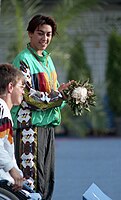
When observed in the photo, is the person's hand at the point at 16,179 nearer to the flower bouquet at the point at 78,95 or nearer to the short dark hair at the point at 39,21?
the flower bouquet at the point at 78,95

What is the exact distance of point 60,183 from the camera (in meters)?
9.38

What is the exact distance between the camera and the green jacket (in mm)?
6152

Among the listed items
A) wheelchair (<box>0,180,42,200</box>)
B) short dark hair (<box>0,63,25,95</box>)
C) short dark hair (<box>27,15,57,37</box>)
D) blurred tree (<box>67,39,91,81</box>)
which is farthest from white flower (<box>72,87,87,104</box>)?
blurred tree (<box>67,39,91,81</box>)

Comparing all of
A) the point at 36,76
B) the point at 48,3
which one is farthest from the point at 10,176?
the point at 48,3

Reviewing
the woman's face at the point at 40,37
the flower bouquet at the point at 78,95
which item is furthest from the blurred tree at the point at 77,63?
the woman's face at the point at 40,37

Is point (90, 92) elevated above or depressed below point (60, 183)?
above

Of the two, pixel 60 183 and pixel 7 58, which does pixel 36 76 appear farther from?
pixel 7 58

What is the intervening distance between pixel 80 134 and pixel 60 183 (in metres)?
6.39

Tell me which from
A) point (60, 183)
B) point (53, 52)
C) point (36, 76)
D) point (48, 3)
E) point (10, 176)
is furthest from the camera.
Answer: point (48, 3)

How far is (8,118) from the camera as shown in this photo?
17.9ft

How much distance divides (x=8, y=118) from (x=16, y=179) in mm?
437

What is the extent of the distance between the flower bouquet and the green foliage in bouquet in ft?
31.1

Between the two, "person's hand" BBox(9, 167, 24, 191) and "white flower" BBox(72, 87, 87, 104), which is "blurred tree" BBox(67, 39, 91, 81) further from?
"person's hand" BBox(9, 167, 24, 191)

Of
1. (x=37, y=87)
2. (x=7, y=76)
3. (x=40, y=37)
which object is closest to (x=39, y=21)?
(x=40, y=37)
